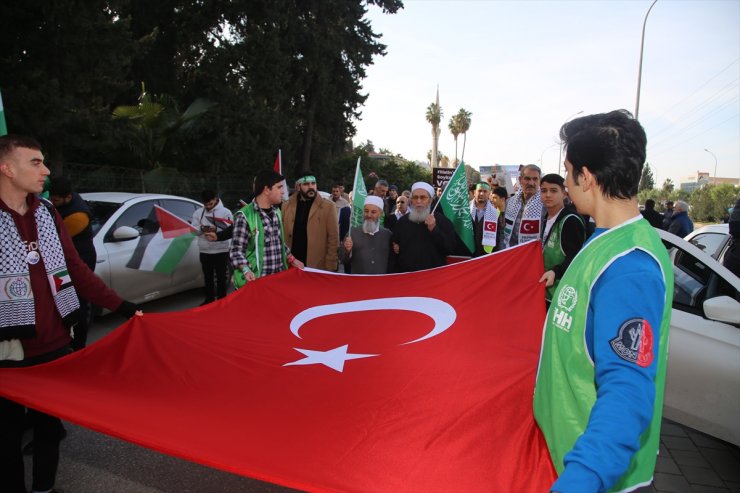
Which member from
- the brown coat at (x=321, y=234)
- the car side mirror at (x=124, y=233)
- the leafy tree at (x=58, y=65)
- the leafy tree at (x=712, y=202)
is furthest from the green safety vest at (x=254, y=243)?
the leafy tree at (x=712, y=202)

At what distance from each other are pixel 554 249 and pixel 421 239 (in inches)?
70.1

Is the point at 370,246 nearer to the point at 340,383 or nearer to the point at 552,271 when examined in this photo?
the point at 552,271

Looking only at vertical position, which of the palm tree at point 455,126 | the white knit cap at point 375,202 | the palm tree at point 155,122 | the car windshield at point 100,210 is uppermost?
the palm tree at point 455,126

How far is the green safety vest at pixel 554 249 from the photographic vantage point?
3.88 meters

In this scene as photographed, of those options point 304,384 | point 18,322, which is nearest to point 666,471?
point 304,384

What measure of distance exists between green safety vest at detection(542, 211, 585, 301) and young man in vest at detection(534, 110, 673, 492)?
233 centimetres

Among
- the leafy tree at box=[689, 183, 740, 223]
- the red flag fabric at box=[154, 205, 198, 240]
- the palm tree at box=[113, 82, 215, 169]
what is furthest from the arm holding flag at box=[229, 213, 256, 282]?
the leafy tree at box=[689, 183, 740, 223]

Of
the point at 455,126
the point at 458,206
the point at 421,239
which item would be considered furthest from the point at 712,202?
the point at 455,126

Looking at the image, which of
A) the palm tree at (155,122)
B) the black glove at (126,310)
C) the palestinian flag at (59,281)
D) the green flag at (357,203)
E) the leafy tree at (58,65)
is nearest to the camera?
the palestinian flag at (59,281)

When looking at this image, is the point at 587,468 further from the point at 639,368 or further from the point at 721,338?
the point at 721,338

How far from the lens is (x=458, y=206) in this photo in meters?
6.71

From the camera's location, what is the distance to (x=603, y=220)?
5.03 feet

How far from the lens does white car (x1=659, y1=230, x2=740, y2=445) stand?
327cm

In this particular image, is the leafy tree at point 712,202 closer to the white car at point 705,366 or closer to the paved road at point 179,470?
the paved road at point 179,470
